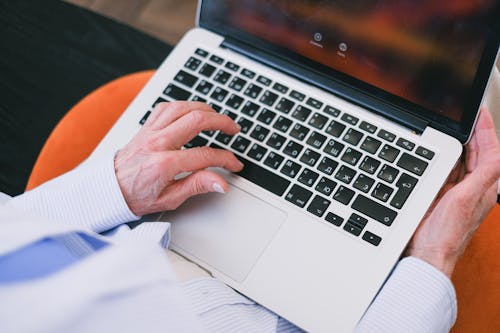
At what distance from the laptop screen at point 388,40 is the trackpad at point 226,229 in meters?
0.21

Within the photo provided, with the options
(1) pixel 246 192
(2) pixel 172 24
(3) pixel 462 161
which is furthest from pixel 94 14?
(3) pixel 462 161

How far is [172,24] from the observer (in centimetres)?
146

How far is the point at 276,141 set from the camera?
744 mm

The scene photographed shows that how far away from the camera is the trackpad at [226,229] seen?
2.28 ft

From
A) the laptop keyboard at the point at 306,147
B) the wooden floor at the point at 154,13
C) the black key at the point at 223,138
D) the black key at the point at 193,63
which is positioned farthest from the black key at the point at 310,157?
the wooden floor at the point at 154,13

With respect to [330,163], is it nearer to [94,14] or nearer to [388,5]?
[388,5]

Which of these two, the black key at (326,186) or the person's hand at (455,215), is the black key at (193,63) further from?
the person's hand at (455,215)

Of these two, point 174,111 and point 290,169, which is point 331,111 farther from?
point 174,111

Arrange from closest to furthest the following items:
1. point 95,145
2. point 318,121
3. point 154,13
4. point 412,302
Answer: point 412,302, point 318,121, point 95,145, point 154,13

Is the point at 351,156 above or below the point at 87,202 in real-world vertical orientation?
above

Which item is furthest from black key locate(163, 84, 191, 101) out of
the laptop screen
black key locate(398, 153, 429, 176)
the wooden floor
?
the wooden floor

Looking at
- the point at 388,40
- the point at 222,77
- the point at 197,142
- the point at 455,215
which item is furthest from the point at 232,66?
the point at 455,215

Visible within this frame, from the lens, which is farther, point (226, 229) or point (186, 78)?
point (186, 78)

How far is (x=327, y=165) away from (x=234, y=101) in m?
0.16
